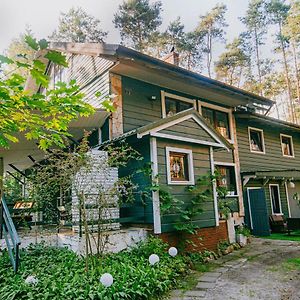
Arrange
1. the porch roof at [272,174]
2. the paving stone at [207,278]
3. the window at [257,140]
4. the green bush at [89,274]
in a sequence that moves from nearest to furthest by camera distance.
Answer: the green bush at [89,274] < the paving stone at [207,278] < the porch roof at [272,174] < the window at [257,140]

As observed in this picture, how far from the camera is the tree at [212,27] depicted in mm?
25625

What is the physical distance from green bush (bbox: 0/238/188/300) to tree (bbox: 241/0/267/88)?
83.5ft

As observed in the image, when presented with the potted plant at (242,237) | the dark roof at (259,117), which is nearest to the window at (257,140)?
the dark roof at (259,117)

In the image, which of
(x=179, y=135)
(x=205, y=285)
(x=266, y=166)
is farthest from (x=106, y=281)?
(x=266, y=166)

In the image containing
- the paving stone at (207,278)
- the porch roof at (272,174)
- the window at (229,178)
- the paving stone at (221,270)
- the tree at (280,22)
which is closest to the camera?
the paving stone at (207,278)

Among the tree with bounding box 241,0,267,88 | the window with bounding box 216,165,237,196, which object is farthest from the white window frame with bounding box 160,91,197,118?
the tree with bounding box 241,0,267,88

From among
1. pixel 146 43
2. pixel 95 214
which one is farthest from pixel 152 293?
pixel 146 43

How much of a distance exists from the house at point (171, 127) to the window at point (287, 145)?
286 centimetres

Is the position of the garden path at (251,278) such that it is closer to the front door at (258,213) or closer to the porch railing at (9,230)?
the porch railing at (9,230)

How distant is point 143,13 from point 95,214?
20701 millimetres

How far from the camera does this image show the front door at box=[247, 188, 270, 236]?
461 inches

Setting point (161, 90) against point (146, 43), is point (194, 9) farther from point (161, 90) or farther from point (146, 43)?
point (161, 90)

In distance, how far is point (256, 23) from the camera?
2625cm

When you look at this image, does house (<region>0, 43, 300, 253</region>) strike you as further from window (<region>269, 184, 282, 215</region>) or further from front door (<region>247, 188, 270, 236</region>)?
window (<region>269, 184, 282, 215</region>)
